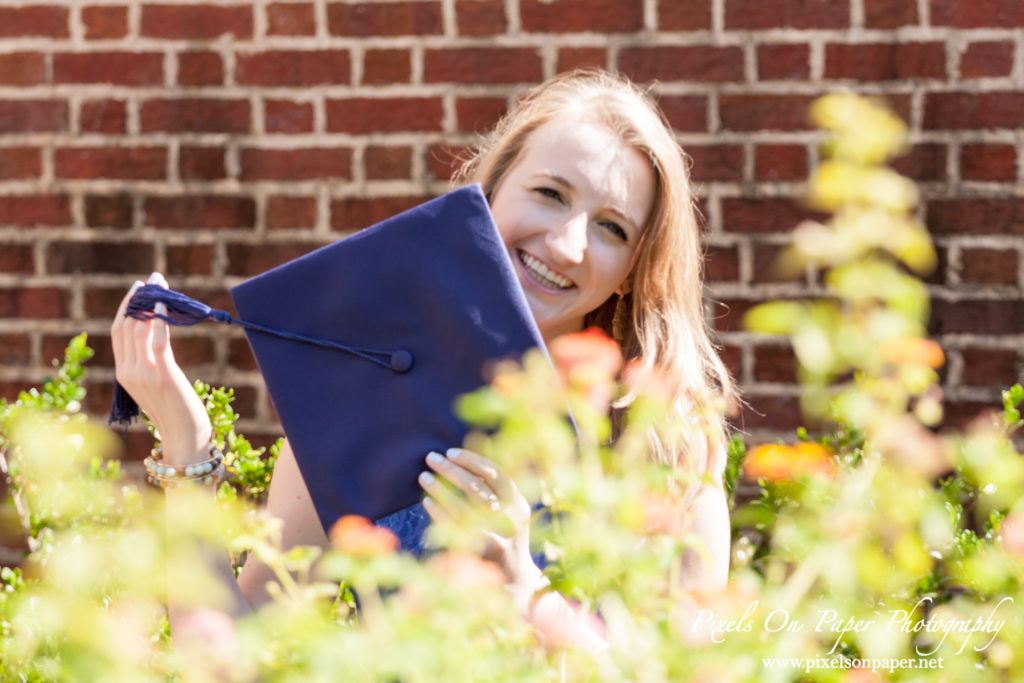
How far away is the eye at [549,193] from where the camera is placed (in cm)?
166

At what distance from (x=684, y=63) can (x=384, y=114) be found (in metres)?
0.69

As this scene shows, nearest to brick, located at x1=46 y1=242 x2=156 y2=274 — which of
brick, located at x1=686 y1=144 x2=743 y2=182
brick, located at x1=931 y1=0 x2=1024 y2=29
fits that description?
brick, located at x1=686 y1=144 x2=743 y2=182

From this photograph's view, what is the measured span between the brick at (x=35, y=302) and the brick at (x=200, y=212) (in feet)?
0.94

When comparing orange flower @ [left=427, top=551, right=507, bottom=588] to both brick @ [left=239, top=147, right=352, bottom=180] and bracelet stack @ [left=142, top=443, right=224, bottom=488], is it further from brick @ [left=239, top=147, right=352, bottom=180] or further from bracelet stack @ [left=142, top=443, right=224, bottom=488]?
brick @ [left=239, top=147, right=352, bottom=180]

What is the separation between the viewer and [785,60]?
198 cm

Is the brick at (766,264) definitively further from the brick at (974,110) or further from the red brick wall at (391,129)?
the brick at (974,110)

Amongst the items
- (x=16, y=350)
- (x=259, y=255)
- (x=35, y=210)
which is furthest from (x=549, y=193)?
(x=16, y=350)

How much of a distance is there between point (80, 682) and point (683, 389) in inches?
49.7

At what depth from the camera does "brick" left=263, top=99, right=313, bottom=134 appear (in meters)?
2.05

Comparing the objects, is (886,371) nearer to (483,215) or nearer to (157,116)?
(483,215)

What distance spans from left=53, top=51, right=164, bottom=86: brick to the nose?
1.08m

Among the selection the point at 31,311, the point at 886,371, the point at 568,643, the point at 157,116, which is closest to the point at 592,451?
the point at 568,643

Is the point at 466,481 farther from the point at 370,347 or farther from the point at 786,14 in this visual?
the point at 786,14

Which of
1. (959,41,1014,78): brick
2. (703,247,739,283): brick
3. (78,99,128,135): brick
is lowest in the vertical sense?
(703,247,739,283): brick
